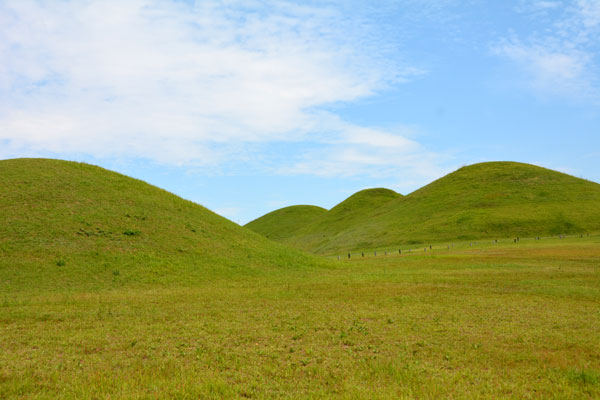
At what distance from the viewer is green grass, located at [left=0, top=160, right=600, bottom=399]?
9.78 m

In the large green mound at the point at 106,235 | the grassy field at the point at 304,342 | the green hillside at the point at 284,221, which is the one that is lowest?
the grassy field at the point at 304,342

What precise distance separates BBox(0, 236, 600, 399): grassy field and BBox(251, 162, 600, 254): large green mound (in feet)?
210

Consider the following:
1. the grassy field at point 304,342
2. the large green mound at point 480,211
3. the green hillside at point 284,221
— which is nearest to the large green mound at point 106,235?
the grassy field at point 304,342

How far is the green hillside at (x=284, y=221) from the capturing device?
6501 inches

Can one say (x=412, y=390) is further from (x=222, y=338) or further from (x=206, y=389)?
(x=222, y=338)

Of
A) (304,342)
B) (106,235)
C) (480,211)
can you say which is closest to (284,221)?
(480,211)

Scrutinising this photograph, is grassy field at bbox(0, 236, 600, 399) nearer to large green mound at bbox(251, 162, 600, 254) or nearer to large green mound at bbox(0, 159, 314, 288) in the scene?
large green mound at bbox(0, 159, 314, 288)

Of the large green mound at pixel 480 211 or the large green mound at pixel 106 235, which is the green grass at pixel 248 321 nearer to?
the large green mound at pixel 106 235

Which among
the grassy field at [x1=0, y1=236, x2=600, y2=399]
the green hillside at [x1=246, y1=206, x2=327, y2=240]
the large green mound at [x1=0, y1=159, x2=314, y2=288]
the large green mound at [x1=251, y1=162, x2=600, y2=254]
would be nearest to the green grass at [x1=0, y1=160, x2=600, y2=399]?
the grassy field at [x1=0, y1=236, x2=600, y2=399]

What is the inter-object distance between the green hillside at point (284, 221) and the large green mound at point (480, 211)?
26.6 metres

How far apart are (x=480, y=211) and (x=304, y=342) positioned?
92313 millimetres

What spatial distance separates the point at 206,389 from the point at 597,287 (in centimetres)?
2415

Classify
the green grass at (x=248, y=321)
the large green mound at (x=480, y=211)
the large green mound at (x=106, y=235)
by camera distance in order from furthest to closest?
the large green mound at (x=480, y=211)
the large green mound at (x=106, y=235)
the green grass at (x=248, y=321)

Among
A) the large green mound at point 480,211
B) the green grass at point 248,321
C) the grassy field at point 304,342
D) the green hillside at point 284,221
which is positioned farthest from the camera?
the green hillside at point 284,221
